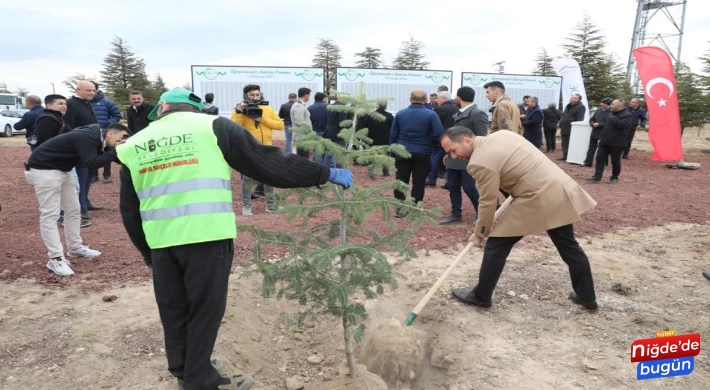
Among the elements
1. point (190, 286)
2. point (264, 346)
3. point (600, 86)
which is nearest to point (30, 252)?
point (264, 346)

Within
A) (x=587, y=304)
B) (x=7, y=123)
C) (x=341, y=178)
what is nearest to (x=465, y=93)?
(x=587, y=304)

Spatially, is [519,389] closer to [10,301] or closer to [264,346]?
[264,346]

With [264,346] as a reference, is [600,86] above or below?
above

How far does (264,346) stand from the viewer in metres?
3.71

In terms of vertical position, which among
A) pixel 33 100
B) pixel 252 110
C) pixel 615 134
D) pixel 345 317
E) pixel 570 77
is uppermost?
pixel 570 77

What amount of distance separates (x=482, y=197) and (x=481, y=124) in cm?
281

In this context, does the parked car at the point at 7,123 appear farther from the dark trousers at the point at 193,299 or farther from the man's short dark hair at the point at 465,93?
the dark trousers at the point at 193,299

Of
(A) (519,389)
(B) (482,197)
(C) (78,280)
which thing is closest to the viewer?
(A) (519,389)

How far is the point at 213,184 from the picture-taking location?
2350 millimetres

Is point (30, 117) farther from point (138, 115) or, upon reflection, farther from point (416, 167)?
point (416, 167)

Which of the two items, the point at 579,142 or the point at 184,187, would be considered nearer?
the point at 184,187

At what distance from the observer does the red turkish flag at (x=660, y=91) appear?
1005 cm

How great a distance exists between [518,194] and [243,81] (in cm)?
1106

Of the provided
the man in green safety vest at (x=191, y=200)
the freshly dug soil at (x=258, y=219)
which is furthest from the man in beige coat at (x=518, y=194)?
the freshly dug soil at (x=258, y=219)
